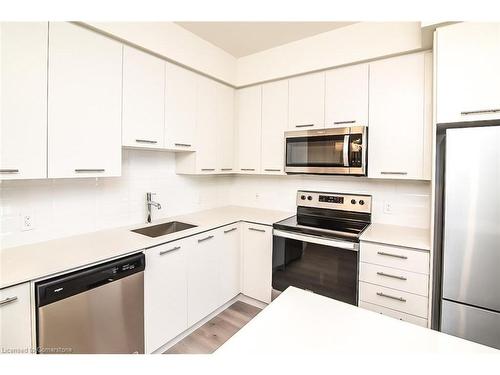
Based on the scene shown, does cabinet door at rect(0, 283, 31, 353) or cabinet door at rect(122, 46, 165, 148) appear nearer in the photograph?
cabinet door at rect(0, 283, 31, 353)

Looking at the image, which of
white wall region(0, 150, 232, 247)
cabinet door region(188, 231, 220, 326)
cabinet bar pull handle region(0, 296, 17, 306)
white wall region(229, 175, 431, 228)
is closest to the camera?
cabinet bar pull handle region(0, 296, 17, 306)

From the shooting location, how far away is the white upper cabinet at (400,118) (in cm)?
185

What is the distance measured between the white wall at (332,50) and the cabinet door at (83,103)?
1.29 m

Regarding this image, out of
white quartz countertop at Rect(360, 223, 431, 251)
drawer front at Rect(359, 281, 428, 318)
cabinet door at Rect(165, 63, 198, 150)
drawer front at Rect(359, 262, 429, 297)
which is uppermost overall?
cabinet door at Rect(165, 63, 198, 150)

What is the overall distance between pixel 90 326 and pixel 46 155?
0.94m

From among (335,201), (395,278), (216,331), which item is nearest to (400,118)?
(335,201)

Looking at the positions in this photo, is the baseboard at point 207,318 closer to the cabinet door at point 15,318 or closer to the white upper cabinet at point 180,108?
the cabinet door at point 15,318

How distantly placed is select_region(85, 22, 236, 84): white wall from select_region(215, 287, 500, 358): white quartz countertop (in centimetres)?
186

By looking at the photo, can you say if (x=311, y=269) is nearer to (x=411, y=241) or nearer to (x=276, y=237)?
(x=276, y=237)

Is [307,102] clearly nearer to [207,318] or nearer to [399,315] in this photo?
[399,315]

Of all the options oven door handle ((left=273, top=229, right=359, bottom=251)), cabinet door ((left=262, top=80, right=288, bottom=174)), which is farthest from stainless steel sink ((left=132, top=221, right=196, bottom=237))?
cabinet door ((left=262, top=80, right=288, bottom=174))

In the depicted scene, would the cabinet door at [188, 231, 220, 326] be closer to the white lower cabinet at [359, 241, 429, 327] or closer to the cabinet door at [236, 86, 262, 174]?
the cabinet door at [236, 86, 262, 174]

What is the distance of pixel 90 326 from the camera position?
4.47 ft

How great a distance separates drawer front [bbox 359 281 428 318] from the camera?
165 centimetres
